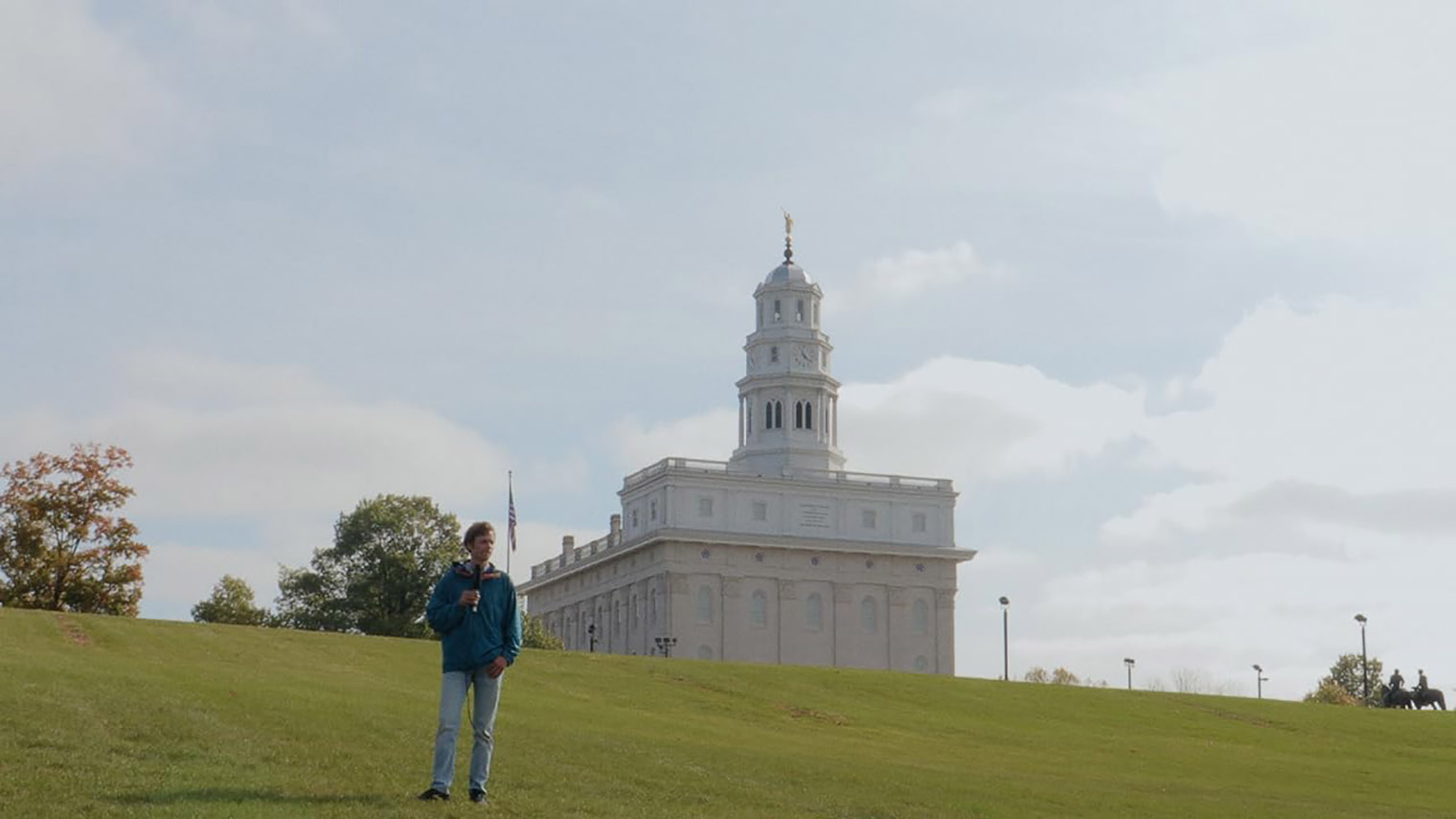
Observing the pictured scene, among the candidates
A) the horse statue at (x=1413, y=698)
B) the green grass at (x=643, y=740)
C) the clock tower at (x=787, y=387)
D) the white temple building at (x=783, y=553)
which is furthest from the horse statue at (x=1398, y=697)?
the clock tower at (x=787, y=387)

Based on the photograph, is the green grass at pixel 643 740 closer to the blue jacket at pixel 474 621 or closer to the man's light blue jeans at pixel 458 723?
the man's light blue jeans at pixel 458 723

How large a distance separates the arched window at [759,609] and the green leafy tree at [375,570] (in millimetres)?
46237

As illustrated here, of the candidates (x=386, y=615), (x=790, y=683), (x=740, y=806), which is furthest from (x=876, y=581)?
(x=740, y=806)

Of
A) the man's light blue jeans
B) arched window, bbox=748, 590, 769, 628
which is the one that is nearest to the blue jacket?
the man's light blue jeans

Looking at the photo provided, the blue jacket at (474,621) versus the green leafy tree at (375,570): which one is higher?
the green leafy tree at (375,570)

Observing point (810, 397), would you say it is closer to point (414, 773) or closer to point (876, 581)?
point (876, 581)

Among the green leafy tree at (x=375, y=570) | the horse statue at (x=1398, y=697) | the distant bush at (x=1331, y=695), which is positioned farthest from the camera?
the distant bush at (x=1331, y=695)

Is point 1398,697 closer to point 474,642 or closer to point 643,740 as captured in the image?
point 643,740

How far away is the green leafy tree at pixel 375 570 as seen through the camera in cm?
11212

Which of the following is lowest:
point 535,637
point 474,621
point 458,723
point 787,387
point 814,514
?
point 458,723

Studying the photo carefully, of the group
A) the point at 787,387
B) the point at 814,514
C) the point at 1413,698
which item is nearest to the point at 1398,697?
the point at 1413,698

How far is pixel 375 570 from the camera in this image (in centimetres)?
11338

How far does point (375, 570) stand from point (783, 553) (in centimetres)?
5345

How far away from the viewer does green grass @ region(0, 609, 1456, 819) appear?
22.1 m
